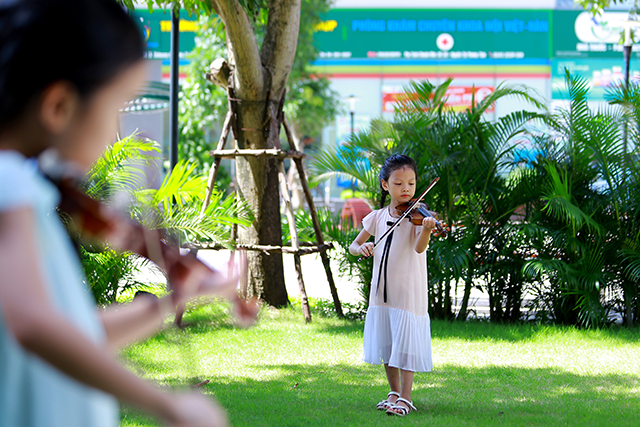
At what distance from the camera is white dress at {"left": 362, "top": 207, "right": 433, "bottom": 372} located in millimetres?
3863

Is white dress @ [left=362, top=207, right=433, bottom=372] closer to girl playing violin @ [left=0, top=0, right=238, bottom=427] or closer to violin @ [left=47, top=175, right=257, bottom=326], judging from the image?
violin @ [left=47, top=175, right=257, bottom=326]

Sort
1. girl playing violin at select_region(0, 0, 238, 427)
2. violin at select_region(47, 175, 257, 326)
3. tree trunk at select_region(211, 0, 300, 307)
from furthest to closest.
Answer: tree trunk at select_region(211, 0, 300, 307), violin at select_region(47, 175, 257, 326), girl playing violin at select_region(0, 0, 238, 427)

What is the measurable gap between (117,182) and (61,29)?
17.3 feet

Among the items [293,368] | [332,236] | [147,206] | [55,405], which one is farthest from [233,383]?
[55,405]

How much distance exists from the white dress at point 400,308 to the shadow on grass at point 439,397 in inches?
14.2

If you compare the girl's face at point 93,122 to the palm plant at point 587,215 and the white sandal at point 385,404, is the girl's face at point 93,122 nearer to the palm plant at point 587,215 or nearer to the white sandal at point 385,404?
the white sandal at point 385,404

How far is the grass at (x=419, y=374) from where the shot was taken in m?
3.90

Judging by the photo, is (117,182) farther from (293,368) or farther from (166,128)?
(166,128)

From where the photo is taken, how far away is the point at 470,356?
556 cm

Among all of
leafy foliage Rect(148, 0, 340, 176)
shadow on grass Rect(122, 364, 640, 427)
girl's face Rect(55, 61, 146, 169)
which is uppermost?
leafy foliage Rect(148, 0, 340, 176)

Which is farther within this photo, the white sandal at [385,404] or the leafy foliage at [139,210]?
the leafy foliage at [139,210]

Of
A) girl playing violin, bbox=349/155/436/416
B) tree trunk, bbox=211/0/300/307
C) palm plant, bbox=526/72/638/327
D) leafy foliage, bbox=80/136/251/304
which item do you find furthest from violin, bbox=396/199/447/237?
tree trunk, bbox=211/0/300/307

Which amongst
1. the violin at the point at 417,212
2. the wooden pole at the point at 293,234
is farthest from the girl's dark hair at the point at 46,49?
the wooden pole at the point at 293,234

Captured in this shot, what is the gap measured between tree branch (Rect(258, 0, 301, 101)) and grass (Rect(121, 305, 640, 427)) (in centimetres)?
256
